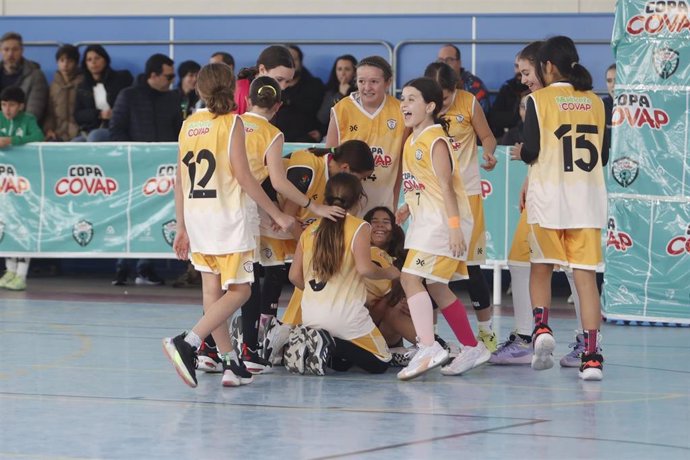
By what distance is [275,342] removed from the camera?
7.50 m

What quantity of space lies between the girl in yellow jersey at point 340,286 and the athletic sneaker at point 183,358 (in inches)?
34.6

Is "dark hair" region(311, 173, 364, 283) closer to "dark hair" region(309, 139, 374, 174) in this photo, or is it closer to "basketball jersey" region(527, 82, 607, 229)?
"dark hair" region(309, 139, 374, 174)

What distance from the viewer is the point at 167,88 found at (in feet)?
40.8

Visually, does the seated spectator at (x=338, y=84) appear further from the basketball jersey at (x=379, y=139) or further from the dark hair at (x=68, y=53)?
the basketball jersey at (x=379, y=139)

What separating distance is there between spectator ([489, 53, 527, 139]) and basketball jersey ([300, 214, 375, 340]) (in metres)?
5.01

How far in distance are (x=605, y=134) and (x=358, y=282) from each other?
1685 millimetres

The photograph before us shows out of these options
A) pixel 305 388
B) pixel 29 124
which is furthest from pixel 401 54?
pixel 305 388

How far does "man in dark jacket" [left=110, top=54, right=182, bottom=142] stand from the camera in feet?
40.2

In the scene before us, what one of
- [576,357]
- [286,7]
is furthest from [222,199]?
[286,7]

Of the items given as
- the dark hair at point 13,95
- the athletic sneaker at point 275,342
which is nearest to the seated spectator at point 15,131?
the dark hair at point 13,95

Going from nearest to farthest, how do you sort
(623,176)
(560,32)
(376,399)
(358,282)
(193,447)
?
(193,447) → (376,399) → (358,282) → (623,176) → (560,32)

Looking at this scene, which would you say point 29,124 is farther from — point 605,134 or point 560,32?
point 605,134

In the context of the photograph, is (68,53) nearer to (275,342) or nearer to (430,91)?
(275,342)

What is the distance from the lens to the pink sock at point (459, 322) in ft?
24.0
